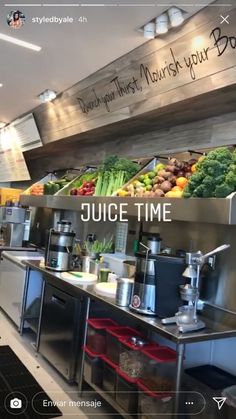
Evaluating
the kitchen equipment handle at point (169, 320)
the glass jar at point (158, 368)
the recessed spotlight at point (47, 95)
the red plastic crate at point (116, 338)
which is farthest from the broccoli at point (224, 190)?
the recessed spotlight at point (47, 95)

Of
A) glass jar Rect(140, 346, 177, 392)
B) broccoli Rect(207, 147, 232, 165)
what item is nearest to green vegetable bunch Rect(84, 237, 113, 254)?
glass jar Rect(140, 346, 177, 392)

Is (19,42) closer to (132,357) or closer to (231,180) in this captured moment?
(231,180)

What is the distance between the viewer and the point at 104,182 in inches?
125

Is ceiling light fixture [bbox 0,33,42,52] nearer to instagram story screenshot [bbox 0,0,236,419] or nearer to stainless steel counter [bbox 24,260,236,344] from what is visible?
instagram story screenshot [bbox 0,0,236,419]

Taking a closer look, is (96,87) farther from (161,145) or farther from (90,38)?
(161,145)

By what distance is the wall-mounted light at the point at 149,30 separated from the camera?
95.4 inches

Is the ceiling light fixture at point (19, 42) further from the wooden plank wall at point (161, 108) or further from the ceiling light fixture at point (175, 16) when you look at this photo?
the ceiling light fixture at point (175, 16)

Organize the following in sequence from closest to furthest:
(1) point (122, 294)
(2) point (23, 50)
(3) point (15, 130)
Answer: (1) point (122, 294) → (2) point (23, 50) → (3) point (15, 130)

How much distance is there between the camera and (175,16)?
2.23 meters

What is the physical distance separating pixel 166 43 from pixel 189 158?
82 centimetres

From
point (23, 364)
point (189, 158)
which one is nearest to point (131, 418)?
point (23, 364)

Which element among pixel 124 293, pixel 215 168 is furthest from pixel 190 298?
pixel 215 168

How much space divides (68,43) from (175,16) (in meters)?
0.93

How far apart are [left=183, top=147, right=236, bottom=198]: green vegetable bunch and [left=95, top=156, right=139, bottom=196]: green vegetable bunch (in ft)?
3.39
